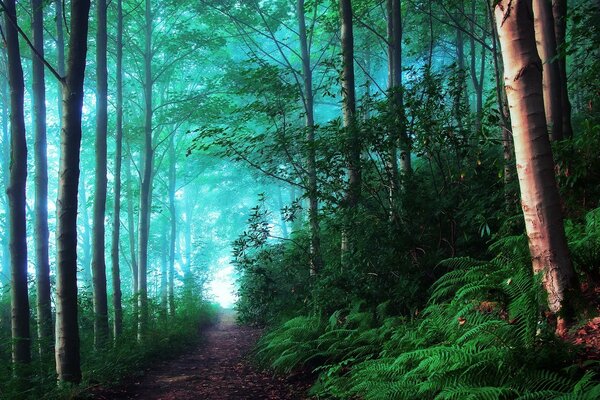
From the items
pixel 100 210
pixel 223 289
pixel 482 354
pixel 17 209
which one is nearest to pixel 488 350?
pixel 482 354

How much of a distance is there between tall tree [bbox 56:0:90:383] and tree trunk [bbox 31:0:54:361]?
134 inches

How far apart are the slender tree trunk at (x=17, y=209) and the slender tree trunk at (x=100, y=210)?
2063mm

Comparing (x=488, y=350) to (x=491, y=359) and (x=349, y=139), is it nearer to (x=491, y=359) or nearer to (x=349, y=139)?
(x=491, y=359)

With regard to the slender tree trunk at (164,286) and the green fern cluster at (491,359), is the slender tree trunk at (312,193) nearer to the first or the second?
the green fern cluster at (491,359)

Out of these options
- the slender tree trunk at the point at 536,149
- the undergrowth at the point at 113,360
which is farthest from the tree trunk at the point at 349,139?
the undergrowth at the point at 113,360

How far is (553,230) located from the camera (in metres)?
3.65

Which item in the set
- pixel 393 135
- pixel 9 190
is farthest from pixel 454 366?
pixel 9 190

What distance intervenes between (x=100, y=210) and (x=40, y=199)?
124 centimetres

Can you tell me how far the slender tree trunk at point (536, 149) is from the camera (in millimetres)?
3652

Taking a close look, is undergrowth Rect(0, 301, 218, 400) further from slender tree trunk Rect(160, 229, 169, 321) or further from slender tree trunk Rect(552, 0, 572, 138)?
slender tree trunk Rect(552, 0, 572, 138)

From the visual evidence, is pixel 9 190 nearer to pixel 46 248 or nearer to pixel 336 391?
pixel 46 248

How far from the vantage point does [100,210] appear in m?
10.5

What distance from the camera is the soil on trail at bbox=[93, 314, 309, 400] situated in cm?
647

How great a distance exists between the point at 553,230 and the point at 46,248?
9.06 m
